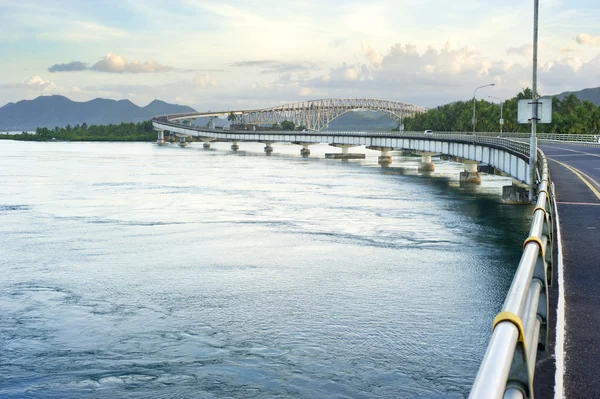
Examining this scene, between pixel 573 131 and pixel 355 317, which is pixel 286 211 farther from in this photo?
pixel 573 131

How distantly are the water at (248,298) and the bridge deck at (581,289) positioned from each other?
3.54 meters

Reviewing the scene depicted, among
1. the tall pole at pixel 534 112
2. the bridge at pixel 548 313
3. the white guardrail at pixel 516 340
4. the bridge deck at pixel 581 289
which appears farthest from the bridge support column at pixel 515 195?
the white guardrail at pixel 516 340

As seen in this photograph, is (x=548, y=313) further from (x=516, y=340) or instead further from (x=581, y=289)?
(x=516, y=340)

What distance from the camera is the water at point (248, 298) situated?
15.5 metres

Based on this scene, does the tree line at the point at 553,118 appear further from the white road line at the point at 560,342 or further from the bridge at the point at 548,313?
the white road line at the point at 560,342

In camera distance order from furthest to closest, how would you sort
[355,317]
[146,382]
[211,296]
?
[211,296]
[355,317]
[146,382]

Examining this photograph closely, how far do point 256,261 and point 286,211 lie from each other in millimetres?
18567

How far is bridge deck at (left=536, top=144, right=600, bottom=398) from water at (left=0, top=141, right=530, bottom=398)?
3543 millimetres

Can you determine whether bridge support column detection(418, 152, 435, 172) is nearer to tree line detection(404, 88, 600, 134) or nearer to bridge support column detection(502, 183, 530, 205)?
tree line detection(404, 88, 600, 134)

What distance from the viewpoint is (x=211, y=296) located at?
2292cm

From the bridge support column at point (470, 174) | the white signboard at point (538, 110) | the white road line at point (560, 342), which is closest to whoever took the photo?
the white road line at point (560, 342)

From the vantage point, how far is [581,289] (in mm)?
12195

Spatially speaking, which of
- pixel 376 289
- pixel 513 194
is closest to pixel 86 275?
pixel 376 289

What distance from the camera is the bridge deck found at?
26.3 feet
